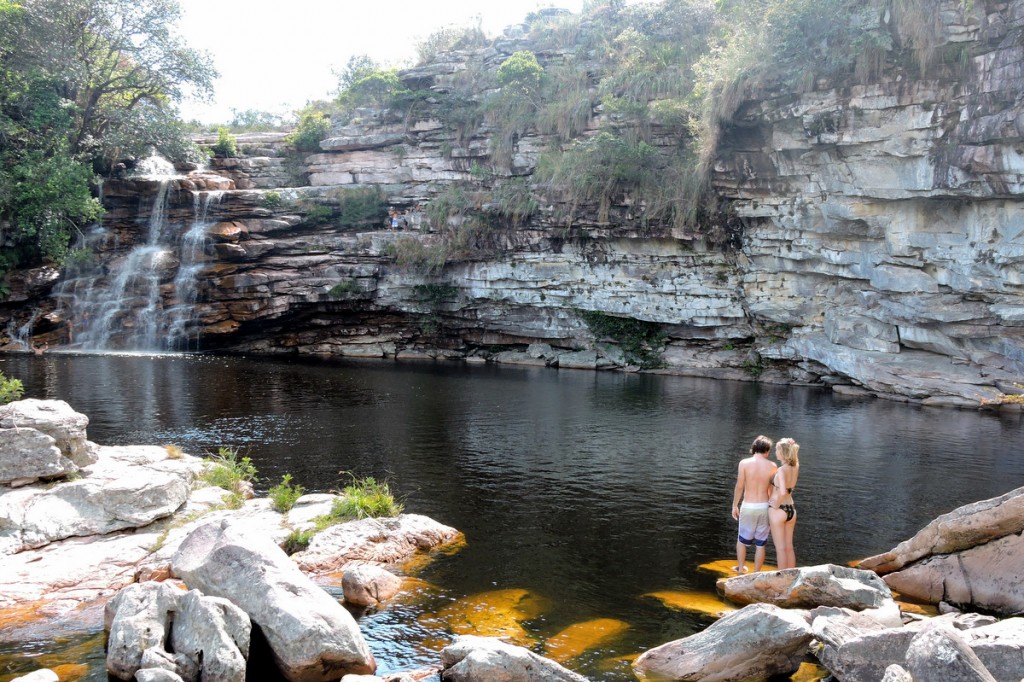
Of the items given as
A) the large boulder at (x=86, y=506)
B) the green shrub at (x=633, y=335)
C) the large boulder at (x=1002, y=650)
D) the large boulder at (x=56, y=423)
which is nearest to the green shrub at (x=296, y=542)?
the large boulder at (x=86, y=506)

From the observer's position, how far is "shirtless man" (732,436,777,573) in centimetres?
1098

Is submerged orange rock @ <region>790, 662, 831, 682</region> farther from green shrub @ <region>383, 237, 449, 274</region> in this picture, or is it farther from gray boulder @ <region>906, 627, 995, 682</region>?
green shrub @ <region>383, 237, 449, 274</region>

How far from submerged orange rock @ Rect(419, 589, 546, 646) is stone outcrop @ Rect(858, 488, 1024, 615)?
16.6 ft

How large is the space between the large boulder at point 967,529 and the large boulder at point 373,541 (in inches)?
269

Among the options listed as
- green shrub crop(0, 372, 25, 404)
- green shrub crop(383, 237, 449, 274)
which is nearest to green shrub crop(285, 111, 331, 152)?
green shrub crop(383, 237, 449, 274)

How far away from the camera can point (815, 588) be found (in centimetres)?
930

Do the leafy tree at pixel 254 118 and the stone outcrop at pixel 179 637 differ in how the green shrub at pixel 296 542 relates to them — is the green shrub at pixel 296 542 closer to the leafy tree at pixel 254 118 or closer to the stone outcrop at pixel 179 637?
the stone outcrop at pixel 179 637

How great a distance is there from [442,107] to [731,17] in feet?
57.7

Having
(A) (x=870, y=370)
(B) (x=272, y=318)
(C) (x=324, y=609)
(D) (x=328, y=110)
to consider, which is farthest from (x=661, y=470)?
(D) (x=328, y=110)

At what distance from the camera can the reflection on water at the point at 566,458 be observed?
10.8 metres

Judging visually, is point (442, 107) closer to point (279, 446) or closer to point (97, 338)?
point (97, 338)

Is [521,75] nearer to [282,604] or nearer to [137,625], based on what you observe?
[282,604]

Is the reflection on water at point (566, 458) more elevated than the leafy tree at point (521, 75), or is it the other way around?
the leafy tree at point (521, 75)

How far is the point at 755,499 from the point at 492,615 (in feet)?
13.8
